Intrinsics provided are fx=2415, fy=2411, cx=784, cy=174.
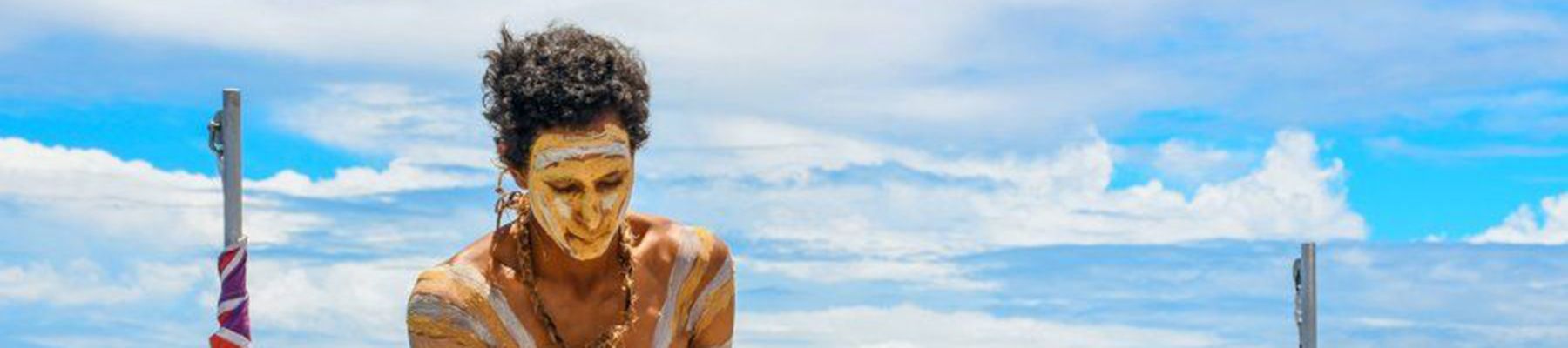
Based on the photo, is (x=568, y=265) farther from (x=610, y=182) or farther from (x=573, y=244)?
(x=610, y=182)

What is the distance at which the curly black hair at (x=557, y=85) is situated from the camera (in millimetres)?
6922

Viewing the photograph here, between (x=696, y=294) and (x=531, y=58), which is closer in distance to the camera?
(x=531, y=58)

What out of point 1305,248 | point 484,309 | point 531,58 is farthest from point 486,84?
point 1305,248

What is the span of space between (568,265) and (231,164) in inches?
288

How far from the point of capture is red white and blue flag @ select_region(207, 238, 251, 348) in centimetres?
1374

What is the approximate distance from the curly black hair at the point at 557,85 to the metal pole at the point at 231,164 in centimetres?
721

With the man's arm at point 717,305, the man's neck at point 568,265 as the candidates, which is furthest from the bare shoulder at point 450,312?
the man's arm at point 717,305

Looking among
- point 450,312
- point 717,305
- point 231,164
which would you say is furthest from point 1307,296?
point 450,312

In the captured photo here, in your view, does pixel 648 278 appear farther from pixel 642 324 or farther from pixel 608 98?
pixel 608 98

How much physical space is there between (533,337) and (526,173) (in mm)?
534

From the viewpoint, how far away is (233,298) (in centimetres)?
1383

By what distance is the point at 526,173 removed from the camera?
7.07 metres

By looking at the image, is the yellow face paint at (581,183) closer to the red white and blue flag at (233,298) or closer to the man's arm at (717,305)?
the man's arm at (717,305)

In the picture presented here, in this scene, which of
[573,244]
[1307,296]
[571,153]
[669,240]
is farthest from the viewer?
[1307,296]
